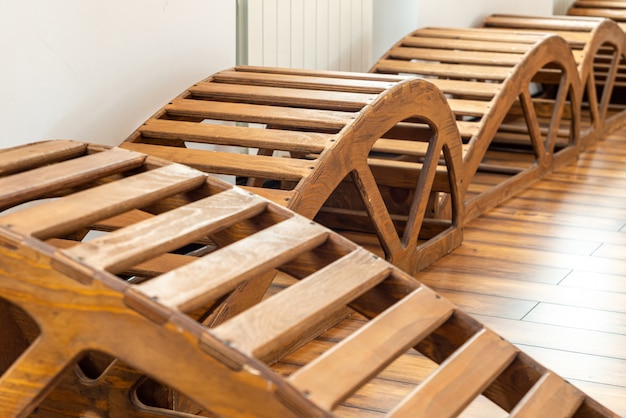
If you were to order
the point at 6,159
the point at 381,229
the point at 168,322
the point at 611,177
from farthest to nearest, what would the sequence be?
1. the point at 611,177
2. the point at 381,229
3. the point at 6,159
4. the point at 168,322

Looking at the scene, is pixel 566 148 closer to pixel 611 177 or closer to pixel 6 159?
pixel 611 177

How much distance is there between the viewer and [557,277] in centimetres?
265

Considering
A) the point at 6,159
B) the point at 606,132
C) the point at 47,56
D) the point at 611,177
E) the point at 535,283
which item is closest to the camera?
the point at 6,159

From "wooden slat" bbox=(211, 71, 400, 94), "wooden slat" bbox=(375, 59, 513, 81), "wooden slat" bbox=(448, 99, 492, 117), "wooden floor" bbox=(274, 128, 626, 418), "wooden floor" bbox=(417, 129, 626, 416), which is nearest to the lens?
"wooden floor" bbox=(274, 128, 626, 418)

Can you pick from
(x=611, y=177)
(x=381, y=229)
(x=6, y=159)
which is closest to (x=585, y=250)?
(x=381, y=229)

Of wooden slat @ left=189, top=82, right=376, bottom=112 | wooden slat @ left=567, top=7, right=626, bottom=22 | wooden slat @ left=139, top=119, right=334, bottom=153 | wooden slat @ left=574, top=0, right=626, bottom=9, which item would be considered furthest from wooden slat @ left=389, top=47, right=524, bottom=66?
wooden slat @ left=574, top=0, right=626, bottom=9

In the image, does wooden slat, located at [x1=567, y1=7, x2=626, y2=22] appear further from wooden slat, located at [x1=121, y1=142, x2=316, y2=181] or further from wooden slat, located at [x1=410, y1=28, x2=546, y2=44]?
wooden slat, located at [x1=121, y1=142, x2=316, y2=181]

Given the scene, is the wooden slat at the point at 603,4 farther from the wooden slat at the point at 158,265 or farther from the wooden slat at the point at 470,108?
the wooden slat at the point at 158,265

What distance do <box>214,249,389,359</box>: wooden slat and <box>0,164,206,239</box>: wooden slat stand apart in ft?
1.04

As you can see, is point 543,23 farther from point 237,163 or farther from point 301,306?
point 301,306

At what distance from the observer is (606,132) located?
15.2 ft

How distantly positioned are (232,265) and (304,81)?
123 centimetres

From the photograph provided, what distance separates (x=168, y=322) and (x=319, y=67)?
2.40 metres

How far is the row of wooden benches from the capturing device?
133 centimetres
